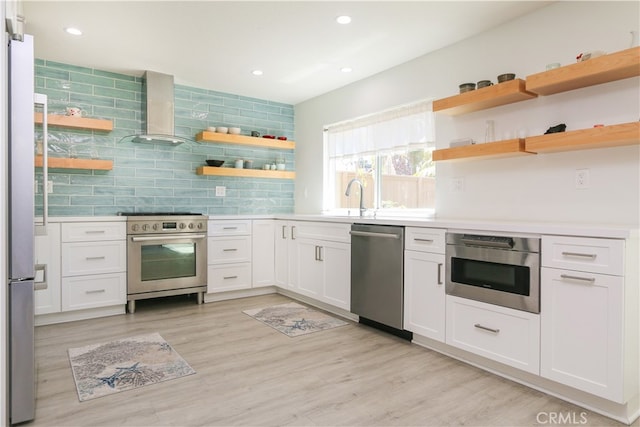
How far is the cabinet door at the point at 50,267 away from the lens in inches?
138

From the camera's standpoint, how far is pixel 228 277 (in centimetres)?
448

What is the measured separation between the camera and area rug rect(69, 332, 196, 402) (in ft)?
7.73

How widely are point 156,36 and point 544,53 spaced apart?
297 centimetres

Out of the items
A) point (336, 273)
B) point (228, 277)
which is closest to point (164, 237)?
point (228, 277)

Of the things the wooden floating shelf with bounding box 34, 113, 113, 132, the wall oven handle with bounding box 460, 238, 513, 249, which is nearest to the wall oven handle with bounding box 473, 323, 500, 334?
the wall oven handle with bounding box 460, 238, 513, 249

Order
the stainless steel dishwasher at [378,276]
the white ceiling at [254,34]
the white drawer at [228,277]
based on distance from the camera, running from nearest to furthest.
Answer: the white ceiling at [254,34] < the stainless steel dishwasher at [378,276] < the white drawer at [228,277]

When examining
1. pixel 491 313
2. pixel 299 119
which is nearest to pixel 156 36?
pixel 299 119

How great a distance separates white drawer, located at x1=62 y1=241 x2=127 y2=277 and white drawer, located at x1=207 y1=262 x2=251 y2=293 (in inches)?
34.5

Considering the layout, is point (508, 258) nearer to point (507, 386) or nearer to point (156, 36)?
point (507, 386)

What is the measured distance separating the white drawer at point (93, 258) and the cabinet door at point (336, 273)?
1905 millimetres

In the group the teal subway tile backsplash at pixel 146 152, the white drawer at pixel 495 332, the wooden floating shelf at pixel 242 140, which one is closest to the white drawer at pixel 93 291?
the teal subway tile backsplash at pixel 146 152

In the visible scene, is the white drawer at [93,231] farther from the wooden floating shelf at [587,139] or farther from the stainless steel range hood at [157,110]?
the wooden floating shelf at [587,139]

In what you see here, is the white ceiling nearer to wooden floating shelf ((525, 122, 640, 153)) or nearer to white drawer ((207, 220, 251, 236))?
wooden floating shelf ((525, 122, 640, 153))

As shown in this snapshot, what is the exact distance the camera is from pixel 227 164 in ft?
16.6
